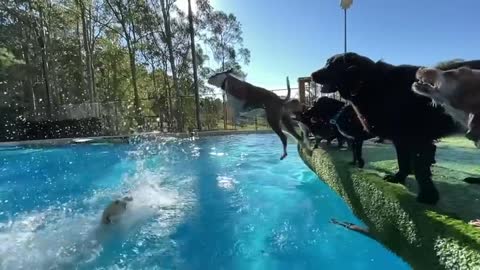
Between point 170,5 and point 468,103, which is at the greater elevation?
point 170,5

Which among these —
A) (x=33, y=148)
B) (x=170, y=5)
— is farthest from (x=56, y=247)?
(x=170, y=5)

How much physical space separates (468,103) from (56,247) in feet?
15.0

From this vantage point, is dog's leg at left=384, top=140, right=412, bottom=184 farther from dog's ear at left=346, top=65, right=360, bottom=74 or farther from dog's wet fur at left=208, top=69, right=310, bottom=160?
dog's wet fur at left=208, top=69, right=310, bottom=160

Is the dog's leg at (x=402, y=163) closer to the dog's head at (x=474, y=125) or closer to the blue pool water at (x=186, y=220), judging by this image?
the blue pool water at (x=186, y=220)

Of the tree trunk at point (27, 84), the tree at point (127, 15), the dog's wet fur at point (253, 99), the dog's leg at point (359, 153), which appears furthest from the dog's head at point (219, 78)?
the tree trunk at point (27, 84)

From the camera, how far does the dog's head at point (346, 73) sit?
132 inches

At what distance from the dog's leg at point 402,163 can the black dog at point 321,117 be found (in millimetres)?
2625

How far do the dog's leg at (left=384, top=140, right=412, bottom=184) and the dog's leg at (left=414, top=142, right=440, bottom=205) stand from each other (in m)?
0.24

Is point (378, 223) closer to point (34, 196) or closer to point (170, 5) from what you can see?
point (34, 196)

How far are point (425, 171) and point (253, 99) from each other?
2243 millimetres

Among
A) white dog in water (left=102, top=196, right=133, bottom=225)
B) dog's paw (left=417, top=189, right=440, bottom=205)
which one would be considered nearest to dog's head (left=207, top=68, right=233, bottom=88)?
dog's paw (left=417, top=189, right=440, bottom=205)

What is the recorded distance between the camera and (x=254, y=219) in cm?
528

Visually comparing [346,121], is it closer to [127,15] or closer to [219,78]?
[219,78]

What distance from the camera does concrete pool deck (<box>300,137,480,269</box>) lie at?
216 cm
